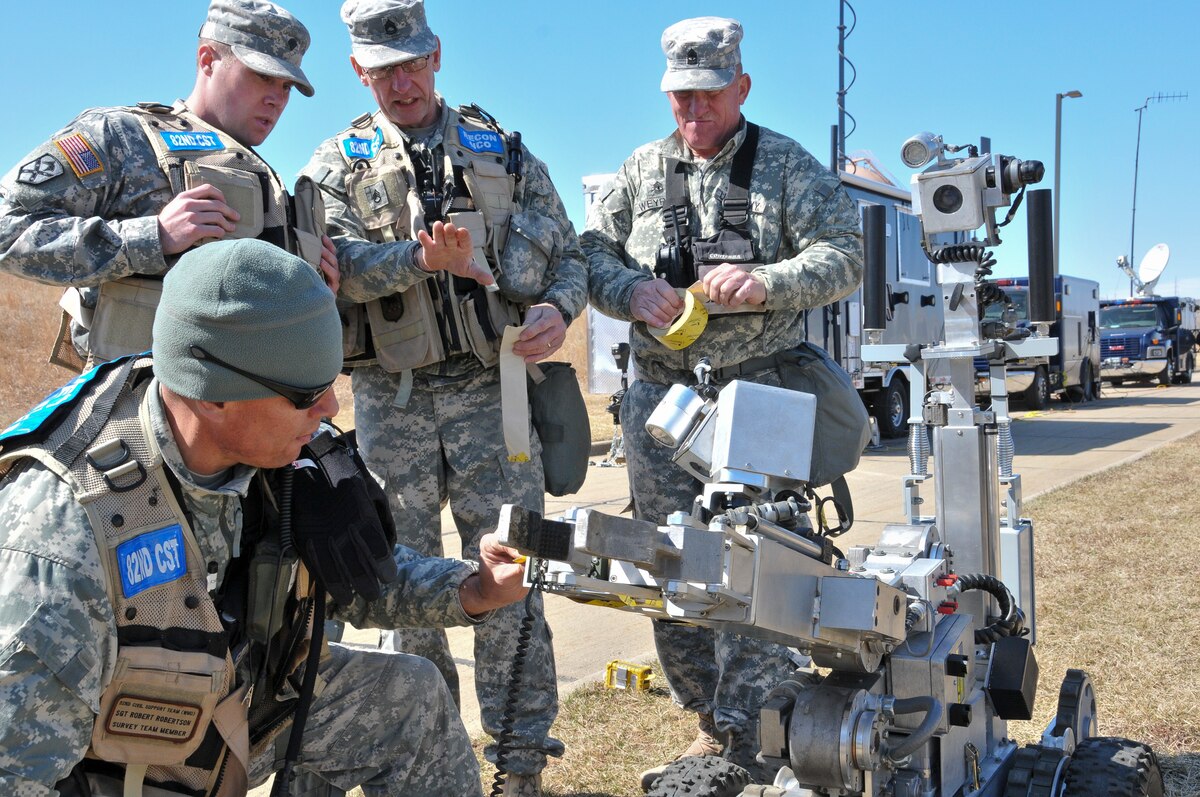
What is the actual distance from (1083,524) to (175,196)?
743 centimetres

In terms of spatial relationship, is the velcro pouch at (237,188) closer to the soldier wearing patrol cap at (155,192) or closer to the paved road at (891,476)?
the soldier wearing patrol cap at (155,192)

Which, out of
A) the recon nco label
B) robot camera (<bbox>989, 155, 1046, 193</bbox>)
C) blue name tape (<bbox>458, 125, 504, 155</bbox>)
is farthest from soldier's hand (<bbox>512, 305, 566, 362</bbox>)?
the recon nco label

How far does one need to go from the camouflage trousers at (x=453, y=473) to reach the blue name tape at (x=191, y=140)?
87cm

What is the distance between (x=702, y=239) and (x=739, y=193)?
20cm

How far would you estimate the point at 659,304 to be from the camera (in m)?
3.74

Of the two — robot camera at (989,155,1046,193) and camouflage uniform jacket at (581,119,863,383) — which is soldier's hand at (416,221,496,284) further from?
robot camera at (989,155,1046,193)

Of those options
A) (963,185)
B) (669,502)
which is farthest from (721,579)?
(963,185)

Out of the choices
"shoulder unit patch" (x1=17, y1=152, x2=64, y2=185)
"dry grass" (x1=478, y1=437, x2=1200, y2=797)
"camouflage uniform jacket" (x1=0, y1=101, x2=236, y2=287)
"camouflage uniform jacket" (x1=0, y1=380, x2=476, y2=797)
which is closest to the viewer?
"camouflage uniform jacket" (x1=0, y1=380, x2=476, y2=797)

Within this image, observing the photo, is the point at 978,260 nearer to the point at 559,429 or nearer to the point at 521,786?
the point at 559,429

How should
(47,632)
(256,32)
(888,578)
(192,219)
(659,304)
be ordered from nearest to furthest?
1. (47,632)
2. (888,578)
3. (192,219)
4. (256,32)
5. (659,304)

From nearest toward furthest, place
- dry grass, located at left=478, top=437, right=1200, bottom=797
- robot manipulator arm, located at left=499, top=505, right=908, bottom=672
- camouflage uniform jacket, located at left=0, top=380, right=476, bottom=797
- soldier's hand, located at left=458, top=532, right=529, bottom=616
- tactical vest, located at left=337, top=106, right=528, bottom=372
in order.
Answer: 1. camouflage uniform jacket, located at left=0, top=380, right=476, bottom=797
2. robot manipulator arm, located at left=499, top=505, right=908, bottom=672
3. soldier's hand, located at left=458, top=532, right=529, bottom=616
4. tactical vest, located at left=337, top=106, right=528, bottom=372
5. dry grass, located at left=478, top=437, right=1200, bottom=797

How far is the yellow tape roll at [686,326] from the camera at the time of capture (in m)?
3.67

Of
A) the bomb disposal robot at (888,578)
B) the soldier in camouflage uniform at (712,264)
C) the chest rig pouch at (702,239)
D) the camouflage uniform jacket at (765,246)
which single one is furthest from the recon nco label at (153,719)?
the chest rig pouch at (702,239)

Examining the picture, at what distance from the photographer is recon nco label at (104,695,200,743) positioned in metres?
2.09
